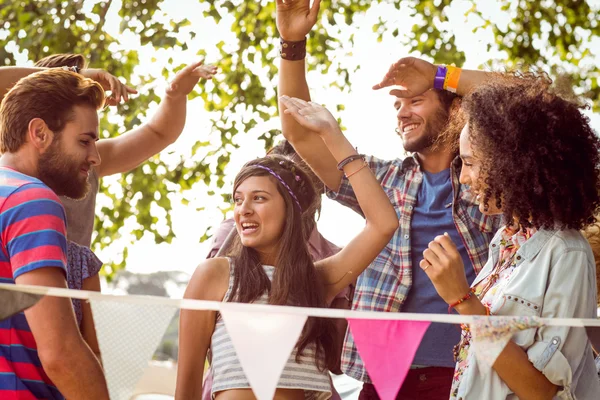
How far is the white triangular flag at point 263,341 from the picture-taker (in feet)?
6.51

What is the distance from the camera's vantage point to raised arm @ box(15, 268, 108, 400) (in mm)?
2020

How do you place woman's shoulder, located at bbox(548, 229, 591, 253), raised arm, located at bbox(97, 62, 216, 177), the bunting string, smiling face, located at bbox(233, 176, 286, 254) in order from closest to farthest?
the bunting string < woman's shoulder, located at bbox(548, 229, 591, 253) < smiling face, located at bbox(233, 176, 286, 254) < raised arm, located at bbox(97, 62, 216, 177)

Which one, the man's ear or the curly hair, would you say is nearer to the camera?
the curly hair

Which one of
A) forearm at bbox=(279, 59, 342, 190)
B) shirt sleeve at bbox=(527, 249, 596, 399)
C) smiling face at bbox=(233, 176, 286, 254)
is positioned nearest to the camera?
shirt sleeve at bbox=(527, 249, 596, 399)

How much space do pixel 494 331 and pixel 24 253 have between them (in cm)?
122

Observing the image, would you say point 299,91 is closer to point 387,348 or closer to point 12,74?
point 12,74

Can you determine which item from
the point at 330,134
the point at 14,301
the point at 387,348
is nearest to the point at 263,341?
the point at 387,348

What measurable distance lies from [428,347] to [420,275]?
0.27 m

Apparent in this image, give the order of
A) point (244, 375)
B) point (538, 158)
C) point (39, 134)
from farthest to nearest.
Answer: point (244, 375) → point (39, 134) → point (538, 158)

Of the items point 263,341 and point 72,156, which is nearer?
point 263,341

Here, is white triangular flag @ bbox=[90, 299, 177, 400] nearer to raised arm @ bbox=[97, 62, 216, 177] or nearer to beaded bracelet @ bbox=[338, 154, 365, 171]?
beaded bracelet @ bbox=[338, 154, 365, 171]

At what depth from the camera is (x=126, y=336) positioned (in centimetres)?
205

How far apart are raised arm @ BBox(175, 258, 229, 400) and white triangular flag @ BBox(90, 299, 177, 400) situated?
605 mm

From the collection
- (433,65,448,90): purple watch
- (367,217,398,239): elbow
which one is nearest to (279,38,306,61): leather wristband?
(433,65,448,90): purple watch
